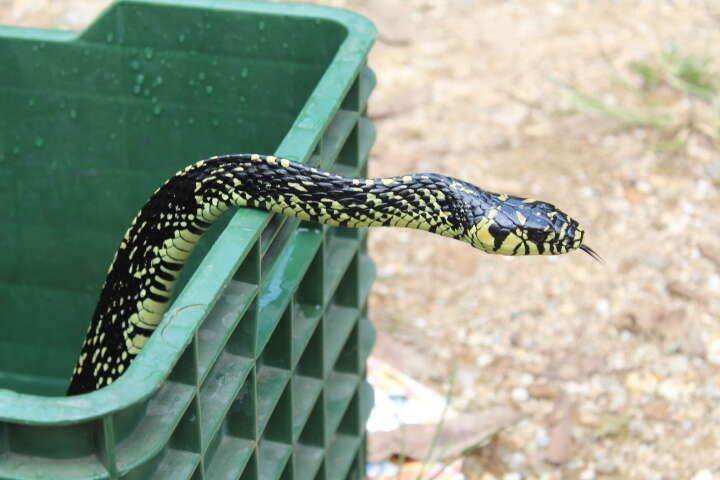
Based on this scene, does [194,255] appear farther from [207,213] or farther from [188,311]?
[188,311]

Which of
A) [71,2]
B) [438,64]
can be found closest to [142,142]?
[438,64]

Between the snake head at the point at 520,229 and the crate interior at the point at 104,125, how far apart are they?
1.83 ft

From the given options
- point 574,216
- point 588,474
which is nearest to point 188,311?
point 588,474

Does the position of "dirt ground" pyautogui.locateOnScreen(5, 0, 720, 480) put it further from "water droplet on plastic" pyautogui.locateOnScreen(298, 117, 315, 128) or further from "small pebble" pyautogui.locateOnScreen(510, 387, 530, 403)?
"water droplet on plastic" pyautogui.locateOnScreen(298, 117, 315, 128)

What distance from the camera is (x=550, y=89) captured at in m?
5.95

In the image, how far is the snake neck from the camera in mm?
2391

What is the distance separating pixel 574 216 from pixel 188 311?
346 centimetres

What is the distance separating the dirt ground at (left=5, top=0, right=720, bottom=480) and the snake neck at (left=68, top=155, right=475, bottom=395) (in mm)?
1452

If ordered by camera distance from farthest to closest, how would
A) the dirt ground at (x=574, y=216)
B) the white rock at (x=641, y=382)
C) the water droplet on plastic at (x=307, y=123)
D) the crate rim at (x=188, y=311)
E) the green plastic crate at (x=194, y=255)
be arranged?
1. the white rock at (x=641, y=382)
2. the dirt ground at (x=574, y=216)
3. the water droplet on plastic at (x=307, y=123)
4. the green plastic crate at (x=194, y=255)
5. the crate rim at (x=188, y=311)

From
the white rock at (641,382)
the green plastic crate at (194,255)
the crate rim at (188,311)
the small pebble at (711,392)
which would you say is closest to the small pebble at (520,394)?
the white rock at (641,382)

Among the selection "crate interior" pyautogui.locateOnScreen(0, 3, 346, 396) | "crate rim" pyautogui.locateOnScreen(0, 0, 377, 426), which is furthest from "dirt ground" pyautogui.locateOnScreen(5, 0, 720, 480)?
"crate rim" pyautogui.locateOnScreen(0, 0, 377, 426)

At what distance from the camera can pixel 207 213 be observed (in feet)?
Result: 8.49

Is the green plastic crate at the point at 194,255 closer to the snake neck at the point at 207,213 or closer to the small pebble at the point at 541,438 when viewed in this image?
the snake neck at the point at 207,213

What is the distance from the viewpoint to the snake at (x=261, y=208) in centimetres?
242
